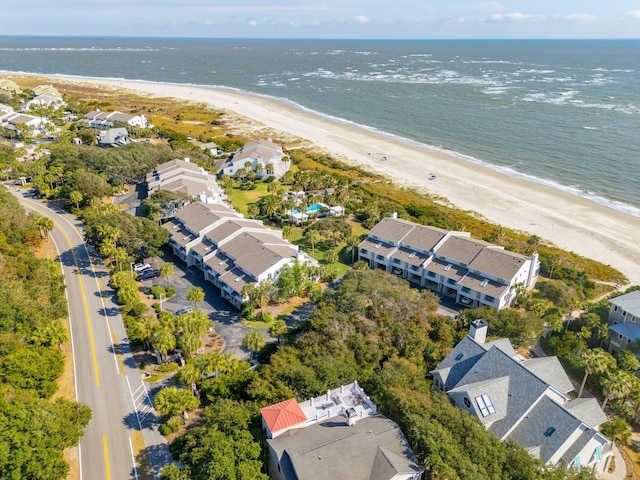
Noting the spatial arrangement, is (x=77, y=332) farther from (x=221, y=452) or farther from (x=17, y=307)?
(x=221, y=452)

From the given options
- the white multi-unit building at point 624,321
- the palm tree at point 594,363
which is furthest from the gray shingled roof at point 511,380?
the white multi-unit building at point 624,321

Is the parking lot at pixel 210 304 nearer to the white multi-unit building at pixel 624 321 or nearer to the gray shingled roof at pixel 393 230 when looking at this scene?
the gray shingled roof at pixel 393 230

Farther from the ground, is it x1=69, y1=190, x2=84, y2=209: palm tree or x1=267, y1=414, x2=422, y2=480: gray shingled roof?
x1=69, y1=190, x2=84, y2=209: palm tree

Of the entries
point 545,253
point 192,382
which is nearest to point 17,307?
point 192,382

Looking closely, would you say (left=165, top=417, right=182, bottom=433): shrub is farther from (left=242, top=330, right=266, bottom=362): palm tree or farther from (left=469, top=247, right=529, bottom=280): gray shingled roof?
(left=469, top=247, right=529, bottom=280): gray shingled roof

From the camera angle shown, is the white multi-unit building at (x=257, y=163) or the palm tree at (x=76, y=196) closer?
the palm tree at (x=76, y=196)

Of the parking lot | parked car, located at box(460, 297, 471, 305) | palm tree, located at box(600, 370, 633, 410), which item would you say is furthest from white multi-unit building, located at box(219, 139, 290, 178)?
palm tree, located at box(600, 370, 633, 410)

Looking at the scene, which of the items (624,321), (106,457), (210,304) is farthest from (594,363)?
(106,457)
